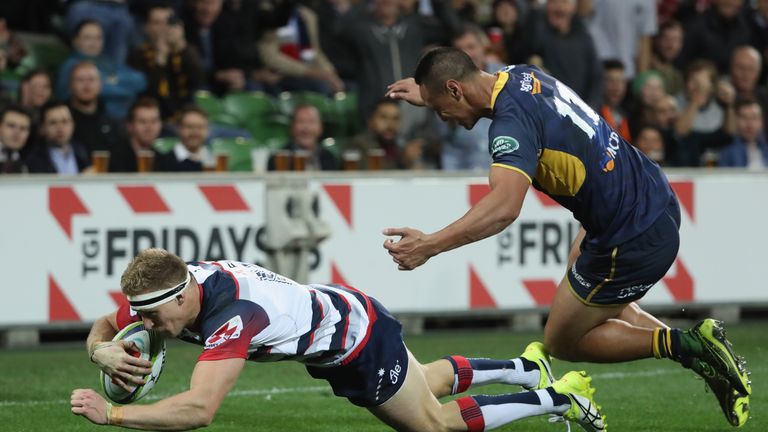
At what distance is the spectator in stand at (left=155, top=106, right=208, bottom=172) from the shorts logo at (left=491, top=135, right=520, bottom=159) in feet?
19.1

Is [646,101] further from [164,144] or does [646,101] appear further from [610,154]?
[610,154]

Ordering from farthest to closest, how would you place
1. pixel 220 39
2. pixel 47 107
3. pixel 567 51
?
pixel 567 51 < pixel 220 39 < pixel 47 107

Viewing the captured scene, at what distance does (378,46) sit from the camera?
46.8 feet

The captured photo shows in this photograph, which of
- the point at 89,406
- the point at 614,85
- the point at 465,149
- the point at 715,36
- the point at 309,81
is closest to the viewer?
the point at 89,406

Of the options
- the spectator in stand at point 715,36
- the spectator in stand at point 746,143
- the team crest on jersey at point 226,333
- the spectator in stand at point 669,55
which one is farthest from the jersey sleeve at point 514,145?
the spectator in stand at point 715,36

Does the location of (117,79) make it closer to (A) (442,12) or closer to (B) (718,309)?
(A) (442,12)

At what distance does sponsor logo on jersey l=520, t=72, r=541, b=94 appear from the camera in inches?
275

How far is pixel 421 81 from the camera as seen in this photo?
22.9ft

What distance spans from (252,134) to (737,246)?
5.04 meters

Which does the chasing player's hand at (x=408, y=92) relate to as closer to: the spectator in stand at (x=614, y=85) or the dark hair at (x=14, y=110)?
the dark hair at (x=14, y=110)

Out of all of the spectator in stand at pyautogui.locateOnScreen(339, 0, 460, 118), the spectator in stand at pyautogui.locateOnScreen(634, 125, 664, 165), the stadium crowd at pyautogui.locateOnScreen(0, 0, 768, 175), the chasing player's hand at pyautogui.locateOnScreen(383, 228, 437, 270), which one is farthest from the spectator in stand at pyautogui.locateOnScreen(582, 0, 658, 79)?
the chasing player's hand at pyautogui.locateOnScreen(383, 228, 437, 270)

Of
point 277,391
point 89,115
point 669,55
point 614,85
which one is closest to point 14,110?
point 89,115

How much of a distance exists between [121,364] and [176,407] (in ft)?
1.74

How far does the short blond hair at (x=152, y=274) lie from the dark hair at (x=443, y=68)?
5.58 ft
